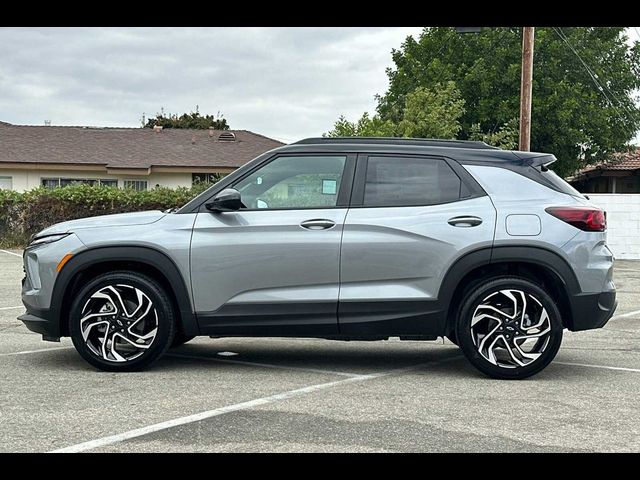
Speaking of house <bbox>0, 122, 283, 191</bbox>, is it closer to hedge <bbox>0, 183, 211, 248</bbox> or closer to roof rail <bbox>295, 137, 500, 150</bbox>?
hedge <bbox>0, 183, 211, 248</bbox>

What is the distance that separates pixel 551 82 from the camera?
3953cm

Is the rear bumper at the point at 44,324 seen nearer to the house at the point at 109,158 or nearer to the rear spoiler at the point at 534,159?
the rear spoiler at the point at 534,159

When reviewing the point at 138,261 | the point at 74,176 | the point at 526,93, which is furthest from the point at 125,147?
the point at 138,261

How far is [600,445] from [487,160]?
110 inches

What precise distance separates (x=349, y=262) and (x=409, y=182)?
83cm

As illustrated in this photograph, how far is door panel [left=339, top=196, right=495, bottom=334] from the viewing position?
6.87 m

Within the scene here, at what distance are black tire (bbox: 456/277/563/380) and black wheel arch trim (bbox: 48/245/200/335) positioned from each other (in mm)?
A: 2107

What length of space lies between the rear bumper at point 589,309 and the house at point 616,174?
36.9 meters

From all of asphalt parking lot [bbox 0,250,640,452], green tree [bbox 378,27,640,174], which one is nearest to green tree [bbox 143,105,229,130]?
green tree [bbox 378,27,640,174]

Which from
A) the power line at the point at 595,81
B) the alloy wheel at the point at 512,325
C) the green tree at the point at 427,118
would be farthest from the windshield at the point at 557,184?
the power line at the point at 595,81

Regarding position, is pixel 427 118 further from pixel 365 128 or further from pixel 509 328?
pixel 509 328
